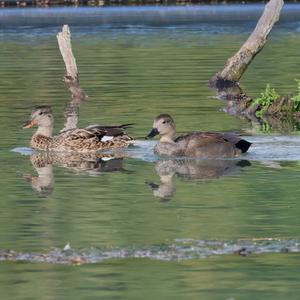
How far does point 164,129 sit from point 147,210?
5.01 m

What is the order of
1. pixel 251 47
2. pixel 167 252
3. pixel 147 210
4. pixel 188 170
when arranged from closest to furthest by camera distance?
pixel 167 252, pixel 147 210, pixel 188 170, pixel 251 47

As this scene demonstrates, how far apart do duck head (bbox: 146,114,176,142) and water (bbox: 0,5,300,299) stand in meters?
0.36

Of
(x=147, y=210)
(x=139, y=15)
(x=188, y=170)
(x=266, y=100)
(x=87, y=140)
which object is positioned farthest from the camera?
(x=139, y=15)

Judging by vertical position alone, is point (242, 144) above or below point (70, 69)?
above

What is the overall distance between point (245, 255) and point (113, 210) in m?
2.78

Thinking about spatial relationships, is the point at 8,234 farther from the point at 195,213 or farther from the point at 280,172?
the point at 280,172

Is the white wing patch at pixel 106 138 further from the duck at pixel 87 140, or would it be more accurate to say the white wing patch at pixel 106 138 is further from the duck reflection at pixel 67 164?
the duck reflection at pixel 67 164

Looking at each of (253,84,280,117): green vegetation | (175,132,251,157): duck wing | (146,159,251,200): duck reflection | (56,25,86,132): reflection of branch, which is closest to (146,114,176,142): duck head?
(175,132,251,157): duck wing

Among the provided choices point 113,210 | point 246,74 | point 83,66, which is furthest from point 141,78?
point 113,210

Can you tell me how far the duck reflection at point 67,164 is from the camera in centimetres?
1708

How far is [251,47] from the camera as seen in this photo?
30.5m

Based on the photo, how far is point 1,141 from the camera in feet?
70.3

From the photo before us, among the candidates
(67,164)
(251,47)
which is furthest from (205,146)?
(251,47)

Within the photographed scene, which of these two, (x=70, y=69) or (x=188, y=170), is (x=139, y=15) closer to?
(x=70, y=69)
